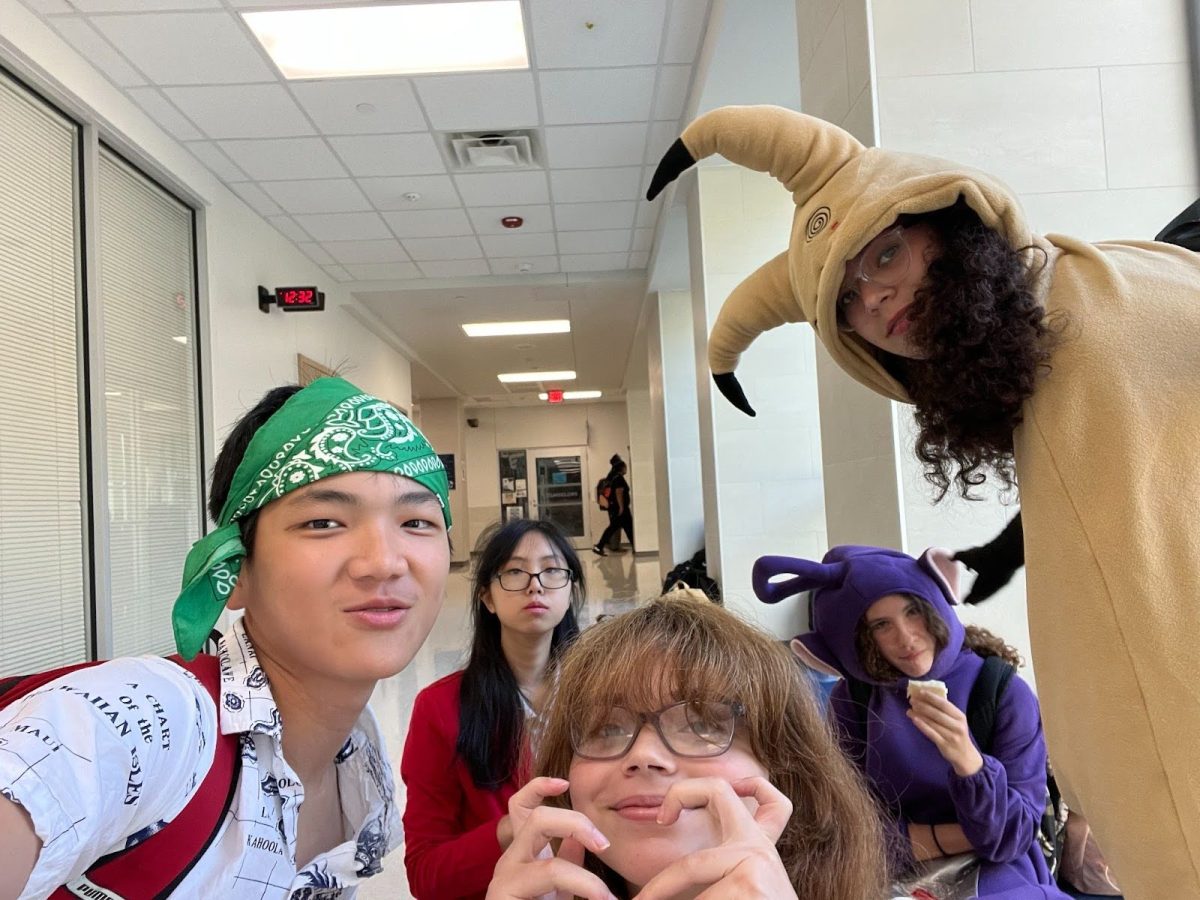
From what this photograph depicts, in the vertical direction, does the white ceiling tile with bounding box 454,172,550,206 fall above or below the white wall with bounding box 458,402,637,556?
above

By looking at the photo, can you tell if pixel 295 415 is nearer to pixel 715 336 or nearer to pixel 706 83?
pixel 715 336

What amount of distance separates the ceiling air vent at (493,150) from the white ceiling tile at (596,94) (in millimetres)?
290

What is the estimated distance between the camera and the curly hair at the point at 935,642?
1522 mm

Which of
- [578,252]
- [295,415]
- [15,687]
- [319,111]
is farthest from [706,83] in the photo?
[15,687]

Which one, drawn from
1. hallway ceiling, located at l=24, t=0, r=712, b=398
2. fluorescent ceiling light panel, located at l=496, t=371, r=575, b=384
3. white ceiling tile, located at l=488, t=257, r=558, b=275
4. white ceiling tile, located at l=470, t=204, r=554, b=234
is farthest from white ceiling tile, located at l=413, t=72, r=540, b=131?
fluorescent ceiling light panel, located at l=496, t=371, r=575, b=384

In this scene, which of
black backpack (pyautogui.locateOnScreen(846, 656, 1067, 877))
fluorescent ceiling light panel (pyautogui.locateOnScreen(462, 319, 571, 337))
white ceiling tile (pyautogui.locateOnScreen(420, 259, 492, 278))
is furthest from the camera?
fluorescent ceiling light panel (pyautogui.locateOnScreen(462, 319, 571, 337))

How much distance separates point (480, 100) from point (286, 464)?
11.8ft

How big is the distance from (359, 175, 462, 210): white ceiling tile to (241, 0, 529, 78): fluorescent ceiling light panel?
46.2 inches

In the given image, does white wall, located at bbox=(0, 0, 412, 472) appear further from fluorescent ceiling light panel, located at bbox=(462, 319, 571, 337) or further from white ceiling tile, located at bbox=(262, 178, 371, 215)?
fluorescent ceiling light panel, located at bbox=(462, 319, 571, 337)

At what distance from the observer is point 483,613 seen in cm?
181

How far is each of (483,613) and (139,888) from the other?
43.8 inches

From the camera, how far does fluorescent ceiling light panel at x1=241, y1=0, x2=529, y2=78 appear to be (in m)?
3.27

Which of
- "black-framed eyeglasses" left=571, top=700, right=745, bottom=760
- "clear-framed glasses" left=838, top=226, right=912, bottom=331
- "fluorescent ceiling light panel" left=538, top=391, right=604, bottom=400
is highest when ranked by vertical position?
"fluorescent ceiling light panel" left=538, top=391, right=604, bottom=400

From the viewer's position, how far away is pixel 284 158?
451cm
